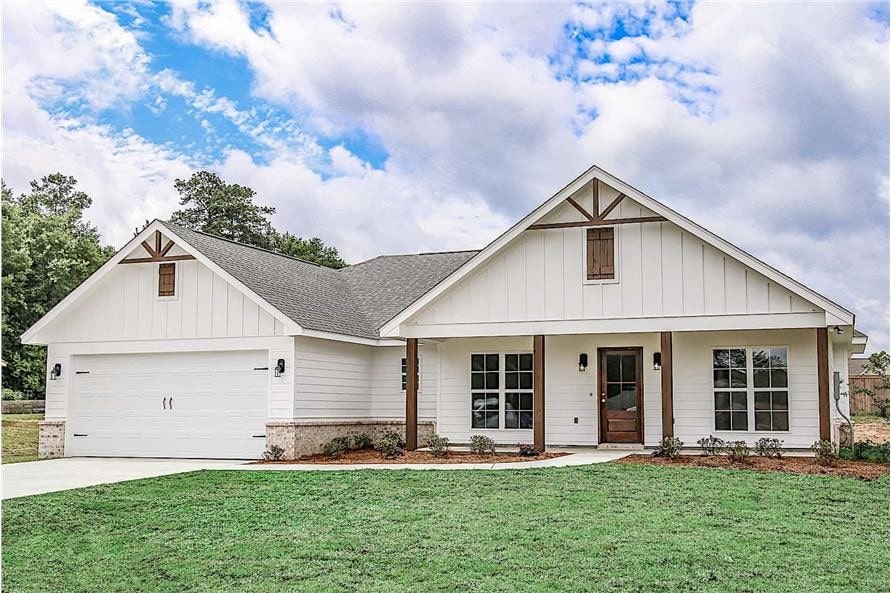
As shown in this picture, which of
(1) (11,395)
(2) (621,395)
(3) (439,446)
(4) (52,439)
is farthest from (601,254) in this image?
(1) (11,395)

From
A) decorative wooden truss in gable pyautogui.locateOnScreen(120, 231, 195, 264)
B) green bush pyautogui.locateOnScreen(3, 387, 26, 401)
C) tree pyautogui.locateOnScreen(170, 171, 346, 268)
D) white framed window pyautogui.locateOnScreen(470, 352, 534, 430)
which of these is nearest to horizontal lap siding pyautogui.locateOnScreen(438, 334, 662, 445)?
white framed window pyautogui.locateOnScreen(470, 352, 534, 430)

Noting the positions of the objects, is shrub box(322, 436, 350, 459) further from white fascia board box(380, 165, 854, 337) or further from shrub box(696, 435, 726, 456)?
shrub box(696, 435, 726, 456)

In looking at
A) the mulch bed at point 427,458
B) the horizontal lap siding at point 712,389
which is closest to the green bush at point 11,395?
the mulch bed at point 427,458

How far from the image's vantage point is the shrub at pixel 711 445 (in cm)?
1675

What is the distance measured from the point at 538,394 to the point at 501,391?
237 centimetres

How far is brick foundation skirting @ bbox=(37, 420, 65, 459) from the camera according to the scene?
2044 cm

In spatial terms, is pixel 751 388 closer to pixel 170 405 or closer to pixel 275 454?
pixel 275 454

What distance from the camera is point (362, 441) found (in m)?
20.7

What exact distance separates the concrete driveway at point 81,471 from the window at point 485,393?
501cm

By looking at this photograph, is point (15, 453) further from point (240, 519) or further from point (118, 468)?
point (240, 519)

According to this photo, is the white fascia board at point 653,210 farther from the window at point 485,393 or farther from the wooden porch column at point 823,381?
the window at point 485,393

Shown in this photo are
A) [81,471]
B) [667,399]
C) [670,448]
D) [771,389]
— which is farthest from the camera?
[771,389]

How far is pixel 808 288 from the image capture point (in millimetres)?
16297

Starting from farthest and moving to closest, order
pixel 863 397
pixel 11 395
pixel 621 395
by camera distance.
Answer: pixel 863 397
pixel 11 395
pixel 621 395
